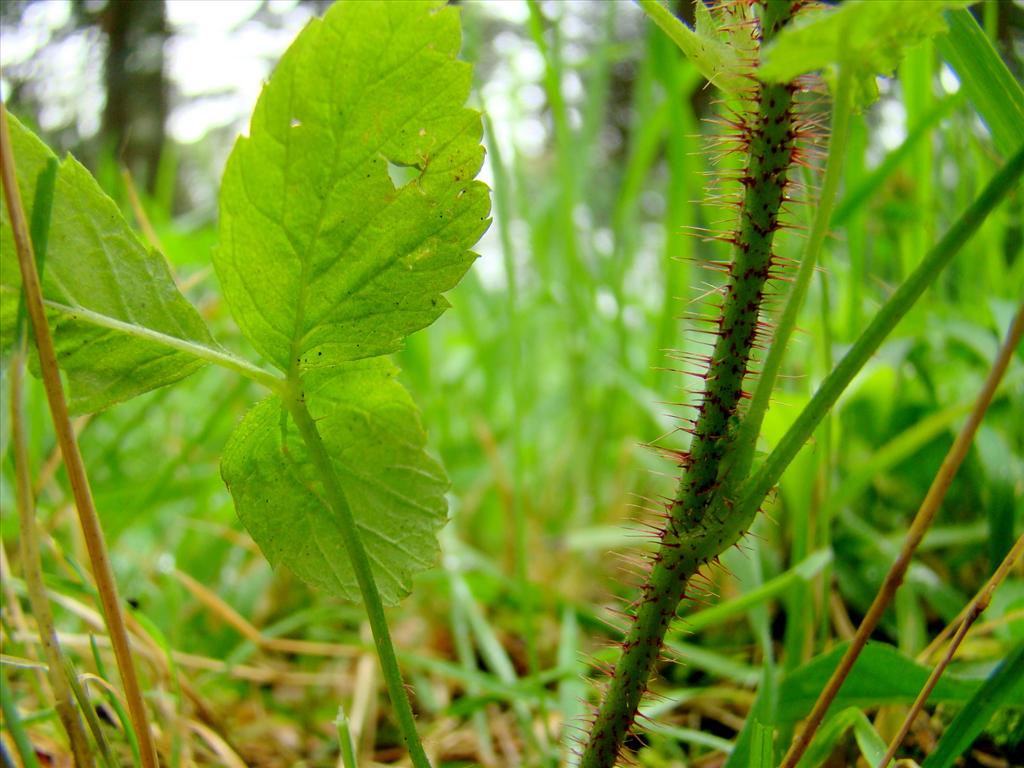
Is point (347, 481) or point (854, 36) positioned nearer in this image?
point (854, 36)

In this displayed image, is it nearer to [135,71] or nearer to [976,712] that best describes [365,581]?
[976,712]

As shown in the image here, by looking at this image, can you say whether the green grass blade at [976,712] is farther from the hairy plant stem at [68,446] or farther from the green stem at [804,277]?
the hairy plant stem at [68,446]

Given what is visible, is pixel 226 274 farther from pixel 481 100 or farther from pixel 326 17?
pixel 481 100

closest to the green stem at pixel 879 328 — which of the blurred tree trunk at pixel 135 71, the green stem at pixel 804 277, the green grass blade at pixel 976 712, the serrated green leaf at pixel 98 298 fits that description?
→ the green stem at pixel 804 277

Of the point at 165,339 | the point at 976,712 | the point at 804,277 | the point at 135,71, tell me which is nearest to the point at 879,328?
the point at 804,277

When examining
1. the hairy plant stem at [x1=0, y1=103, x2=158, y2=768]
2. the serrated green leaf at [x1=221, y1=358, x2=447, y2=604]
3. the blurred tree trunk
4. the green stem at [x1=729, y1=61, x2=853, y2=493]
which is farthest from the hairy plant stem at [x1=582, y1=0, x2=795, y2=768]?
the blurred tree trunk

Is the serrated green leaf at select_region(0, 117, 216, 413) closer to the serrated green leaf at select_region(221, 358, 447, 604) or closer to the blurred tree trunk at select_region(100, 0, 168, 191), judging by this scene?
the serrated green leaf at select_region(221, 358, 447, 604)
